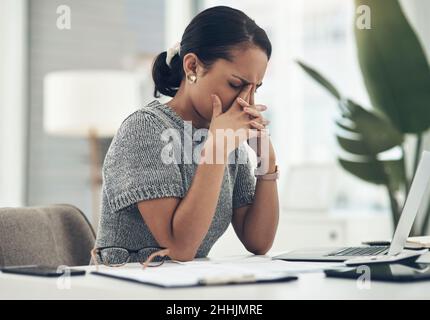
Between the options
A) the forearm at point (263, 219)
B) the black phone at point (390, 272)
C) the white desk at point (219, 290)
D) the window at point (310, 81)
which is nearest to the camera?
the white desk at point (219, 290)

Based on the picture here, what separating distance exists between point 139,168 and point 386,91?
137 cm

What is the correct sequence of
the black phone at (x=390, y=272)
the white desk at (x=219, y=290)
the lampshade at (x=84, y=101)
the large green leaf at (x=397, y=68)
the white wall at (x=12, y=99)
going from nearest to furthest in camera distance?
the white desk at (x=219, y=290), the black phone at (x=390, y=272), the large green leaf at (x=397, y=68), the lampshade at (x=84, y=101), the white wall at (x=12, y=99)

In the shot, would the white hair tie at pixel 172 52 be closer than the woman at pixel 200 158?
No

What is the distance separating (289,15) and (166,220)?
8.35 feet

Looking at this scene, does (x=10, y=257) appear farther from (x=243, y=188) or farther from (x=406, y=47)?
(x=406, y=47)

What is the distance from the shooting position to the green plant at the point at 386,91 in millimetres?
2373

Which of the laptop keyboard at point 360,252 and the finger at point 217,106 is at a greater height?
the finger at point 217,106

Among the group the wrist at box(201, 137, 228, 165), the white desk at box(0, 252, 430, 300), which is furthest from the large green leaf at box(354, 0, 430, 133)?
the white desk at box(0, 252, 430, 300)

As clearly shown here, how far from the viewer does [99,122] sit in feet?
10.0

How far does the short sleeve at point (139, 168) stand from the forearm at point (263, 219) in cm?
27

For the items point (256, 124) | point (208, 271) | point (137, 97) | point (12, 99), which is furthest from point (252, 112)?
point (12, 99)

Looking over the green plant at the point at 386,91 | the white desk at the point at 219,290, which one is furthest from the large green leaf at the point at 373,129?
the white desk at the point at 219,290

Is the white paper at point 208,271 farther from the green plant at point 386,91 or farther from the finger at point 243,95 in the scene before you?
the green plant at point 386,91
